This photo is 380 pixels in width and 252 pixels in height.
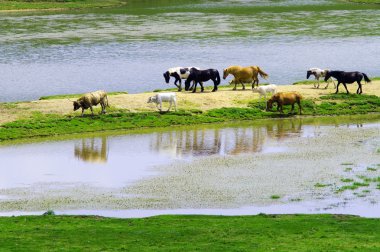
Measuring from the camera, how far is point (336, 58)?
70.8 meters

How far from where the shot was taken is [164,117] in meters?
47.8

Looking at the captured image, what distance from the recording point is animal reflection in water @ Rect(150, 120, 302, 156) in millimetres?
41188

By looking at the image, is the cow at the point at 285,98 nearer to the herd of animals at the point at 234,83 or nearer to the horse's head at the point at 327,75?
the herd of animals at the point at 234,83

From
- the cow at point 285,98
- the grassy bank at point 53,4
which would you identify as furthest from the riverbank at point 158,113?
the grassy bank at point 53,4

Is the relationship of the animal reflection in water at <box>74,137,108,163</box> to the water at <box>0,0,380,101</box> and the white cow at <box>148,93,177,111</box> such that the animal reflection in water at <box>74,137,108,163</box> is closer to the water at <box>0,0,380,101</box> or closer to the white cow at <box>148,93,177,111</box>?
the white cow at <box>148,93,177,111</box>

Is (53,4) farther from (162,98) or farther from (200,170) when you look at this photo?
(200,170)

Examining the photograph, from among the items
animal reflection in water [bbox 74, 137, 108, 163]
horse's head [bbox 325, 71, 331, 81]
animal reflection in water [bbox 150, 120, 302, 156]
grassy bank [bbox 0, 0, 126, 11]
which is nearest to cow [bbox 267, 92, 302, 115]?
animal reflection in water [bbox 150, 120, 302, 156]

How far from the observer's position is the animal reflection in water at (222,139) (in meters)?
41.2

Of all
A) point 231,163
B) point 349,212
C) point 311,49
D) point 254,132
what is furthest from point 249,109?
point 311,49

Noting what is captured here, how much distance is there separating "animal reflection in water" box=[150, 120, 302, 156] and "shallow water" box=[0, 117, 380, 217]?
4 centimetres

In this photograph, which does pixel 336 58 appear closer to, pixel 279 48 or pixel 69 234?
pixel 279 48

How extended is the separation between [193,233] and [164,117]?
22.0 metres

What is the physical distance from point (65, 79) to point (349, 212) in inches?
1399

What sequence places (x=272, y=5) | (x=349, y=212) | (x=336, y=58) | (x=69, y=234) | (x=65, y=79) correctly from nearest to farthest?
(x=69, y=234), (x=349, y=212), (x=65, y=79), (x=336, y=58), (x=272, y=5)
